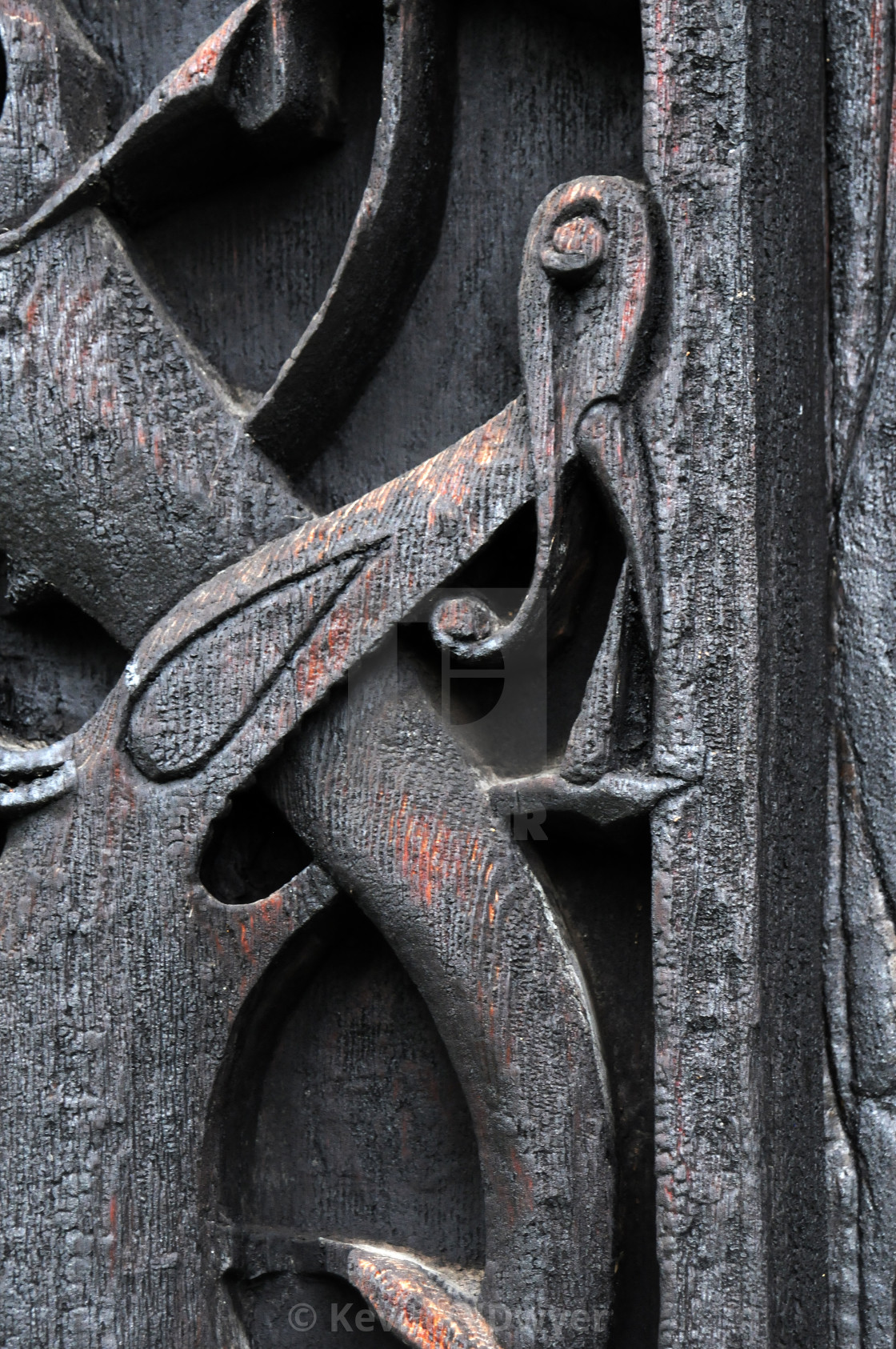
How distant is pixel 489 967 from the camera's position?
1.01m

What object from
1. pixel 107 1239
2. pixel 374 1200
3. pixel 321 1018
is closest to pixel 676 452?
pixel 321 1018

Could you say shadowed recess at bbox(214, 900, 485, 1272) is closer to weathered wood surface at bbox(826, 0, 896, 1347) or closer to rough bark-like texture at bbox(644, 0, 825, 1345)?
rough bark-like texture at bbox(644, 0, 825, 1345)

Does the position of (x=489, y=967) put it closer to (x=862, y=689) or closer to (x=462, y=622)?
(x=462, y=622)

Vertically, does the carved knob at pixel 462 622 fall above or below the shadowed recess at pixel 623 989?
above

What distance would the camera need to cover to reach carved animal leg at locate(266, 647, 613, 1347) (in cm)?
98

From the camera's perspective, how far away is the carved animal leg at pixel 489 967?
98cm

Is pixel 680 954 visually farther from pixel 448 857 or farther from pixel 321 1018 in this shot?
pixel 321 1018

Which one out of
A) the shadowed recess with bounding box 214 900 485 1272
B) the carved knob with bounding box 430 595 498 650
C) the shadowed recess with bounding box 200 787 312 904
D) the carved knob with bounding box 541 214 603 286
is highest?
the carved knob with bounding box 541 214 603 286

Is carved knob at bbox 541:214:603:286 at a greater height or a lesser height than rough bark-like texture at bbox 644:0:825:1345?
greater

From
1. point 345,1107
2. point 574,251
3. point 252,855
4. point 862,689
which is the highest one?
point 574,251

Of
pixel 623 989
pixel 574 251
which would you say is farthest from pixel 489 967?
pixel 574 251

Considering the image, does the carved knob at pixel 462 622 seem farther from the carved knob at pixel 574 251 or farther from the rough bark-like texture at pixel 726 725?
the carved knob at pixel 574 251

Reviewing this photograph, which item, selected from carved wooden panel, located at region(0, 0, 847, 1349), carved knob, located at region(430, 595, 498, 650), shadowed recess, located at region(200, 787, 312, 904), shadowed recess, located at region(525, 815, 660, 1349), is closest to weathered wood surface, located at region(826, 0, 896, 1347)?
carved wooden panel, located at region(0, 0, 847, 1349)

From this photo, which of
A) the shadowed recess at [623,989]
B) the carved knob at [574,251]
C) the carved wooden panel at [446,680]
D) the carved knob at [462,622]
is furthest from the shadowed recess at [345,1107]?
the carved knob at [574,251]
